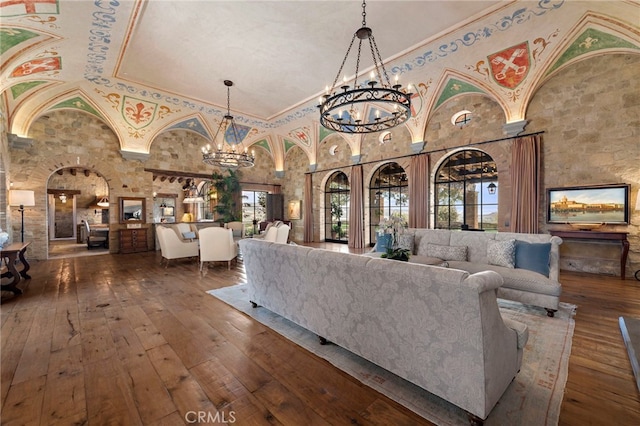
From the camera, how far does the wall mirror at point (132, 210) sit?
8090 millimetres

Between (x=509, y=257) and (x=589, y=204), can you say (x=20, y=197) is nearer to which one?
Answer: (x=509, y=257)

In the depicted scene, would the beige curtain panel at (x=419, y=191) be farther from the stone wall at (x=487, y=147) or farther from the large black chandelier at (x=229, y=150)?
the large black chandelier at (x=229, y=150)

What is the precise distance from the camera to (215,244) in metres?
5.39

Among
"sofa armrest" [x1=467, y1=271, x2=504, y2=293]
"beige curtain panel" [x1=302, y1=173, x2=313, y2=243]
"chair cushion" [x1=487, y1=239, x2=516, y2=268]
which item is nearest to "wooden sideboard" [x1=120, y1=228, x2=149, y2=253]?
"beige curtain panel" [x1=302, y1=173, x2=313, y2=243]

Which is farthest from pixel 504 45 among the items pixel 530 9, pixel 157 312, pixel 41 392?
pixel 41 392

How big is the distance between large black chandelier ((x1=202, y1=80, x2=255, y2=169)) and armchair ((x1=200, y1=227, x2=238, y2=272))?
7.37 ft

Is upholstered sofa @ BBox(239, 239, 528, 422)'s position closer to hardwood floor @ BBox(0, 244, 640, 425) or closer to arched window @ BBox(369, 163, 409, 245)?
hardwood floor @ BBox(0, 244, 640, 425)

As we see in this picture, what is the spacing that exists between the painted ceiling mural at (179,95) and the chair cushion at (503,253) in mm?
3199

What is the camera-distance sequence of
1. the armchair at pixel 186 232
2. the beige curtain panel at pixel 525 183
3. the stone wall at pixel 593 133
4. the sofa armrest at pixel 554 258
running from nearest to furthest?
the sofa armrest at pixel 554 258, the stone wall at pixel 593 133, the beige curtain panel at pixel 525 183, the armchair at pixel 186 232

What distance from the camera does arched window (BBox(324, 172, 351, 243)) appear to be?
10.3 m

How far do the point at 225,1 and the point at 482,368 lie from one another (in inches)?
202

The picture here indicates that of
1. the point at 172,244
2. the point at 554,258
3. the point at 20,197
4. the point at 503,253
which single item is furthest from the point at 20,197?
the point at 554,258

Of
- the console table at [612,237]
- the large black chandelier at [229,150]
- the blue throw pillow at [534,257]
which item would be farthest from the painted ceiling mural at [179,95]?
the blue throw pillow at [534,257]

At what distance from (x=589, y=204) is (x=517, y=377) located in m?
5.12
